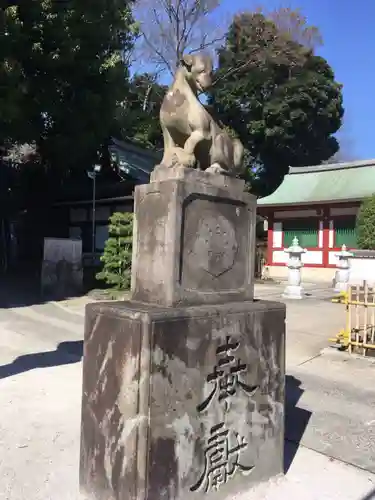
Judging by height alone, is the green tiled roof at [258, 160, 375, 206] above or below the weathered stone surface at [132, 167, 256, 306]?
above

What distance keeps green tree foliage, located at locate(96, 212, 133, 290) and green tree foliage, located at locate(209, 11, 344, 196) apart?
14.5m

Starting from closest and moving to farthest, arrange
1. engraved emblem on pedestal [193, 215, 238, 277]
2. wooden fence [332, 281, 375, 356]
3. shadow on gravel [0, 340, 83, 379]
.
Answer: engraved emblem on pedestal [193, 215, 238, 277], shadow on gravel [0, 340, 83, 379], wooden fence [332, 281, 375, 356]

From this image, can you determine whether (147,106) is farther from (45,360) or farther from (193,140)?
(193,140)

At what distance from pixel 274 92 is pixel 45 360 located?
897 inches

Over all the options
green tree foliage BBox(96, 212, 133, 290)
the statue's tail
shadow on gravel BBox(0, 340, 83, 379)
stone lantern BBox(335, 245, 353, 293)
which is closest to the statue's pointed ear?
the statue's tail

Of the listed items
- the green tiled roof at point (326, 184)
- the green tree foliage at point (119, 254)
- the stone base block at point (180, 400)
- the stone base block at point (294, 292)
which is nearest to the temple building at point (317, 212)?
the green tiled roof at point (326, 184)

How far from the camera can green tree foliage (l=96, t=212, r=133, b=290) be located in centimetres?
1319

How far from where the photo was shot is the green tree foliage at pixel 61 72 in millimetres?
10945

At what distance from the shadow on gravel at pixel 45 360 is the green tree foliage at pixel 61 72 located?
661 cm

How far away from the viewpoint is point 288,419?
429 cm

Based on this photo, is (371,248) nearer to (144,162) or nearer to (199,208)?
(144,162)

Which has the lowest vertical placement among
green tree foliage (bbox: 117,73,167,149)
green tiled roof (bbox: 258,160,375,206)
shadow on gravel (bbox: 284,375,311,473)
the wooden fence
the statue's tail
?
shadow on gravel (bbox: 284,375,311,473)

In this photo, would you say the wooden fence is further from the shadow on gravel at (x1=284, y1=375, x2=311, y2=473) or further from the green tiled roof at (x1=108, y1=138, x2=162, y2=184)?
the green tiled roof at (x1=108, y1=138, x2=162, y2=184)

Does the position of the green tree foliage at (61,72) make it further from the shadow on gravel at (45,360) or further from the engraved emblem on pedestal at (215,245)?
the engraved emblem on pedestal at (215,245)
